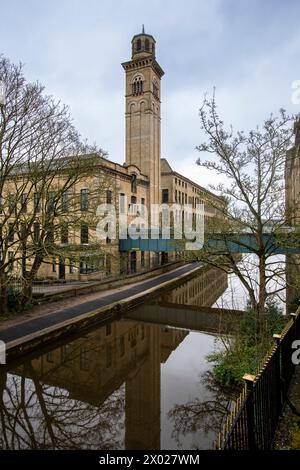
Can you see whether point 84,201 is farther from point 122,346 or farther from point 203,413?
point 203,413

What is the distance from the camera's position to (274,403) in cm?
559

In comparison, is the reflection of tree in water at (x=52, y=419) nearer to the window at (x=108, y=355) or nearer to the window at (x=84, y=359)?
the window at (x=84, y=359)

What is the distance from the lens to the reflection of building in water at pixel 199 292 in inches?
854

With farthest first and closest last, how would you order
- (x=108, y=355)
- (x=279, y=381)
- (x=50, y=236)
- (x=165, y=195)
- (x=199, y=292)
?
(x=165, y=195), (x=199, y=292), (x=50, y=236), (x=108, y=355), (x=279, y=381)

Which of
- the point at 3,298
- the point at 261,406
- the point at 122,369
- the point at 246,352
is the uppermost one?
the point at 261,406

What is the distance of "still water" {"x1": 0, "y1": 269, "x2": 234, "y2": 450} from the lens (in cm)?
682

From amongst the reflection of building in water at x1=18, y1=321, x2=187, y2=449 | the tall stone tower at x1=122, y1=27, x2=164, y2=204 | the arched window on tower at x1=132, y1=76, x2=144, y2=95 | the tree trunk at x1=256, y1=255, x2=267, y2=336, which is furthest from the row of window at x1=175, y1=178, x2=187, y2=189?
the tree trunk at x1=256, y1=255, x2=267, y2=336

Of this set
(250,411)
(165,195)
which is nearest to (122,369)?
(250,411)

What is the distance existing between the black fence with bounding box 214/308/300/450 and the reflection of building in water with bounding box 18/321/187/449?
8.61ft

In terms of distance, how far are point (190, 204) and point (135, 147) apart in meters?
20.9

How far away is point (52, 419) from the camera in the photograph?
756 centimetres

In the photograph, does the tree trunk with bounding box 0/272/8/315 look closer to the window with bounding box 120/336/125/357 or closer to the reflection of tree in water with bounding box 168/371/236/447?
the window with bounding box 120/336/125/357

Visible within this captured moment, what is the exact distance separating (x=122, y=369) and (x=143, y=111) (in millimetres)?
35799

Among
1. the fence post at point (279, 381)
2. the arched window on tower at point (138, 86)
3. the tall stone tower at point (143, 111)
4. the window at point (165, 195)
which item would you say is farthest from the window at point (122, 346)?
the window at point (165, 195)
